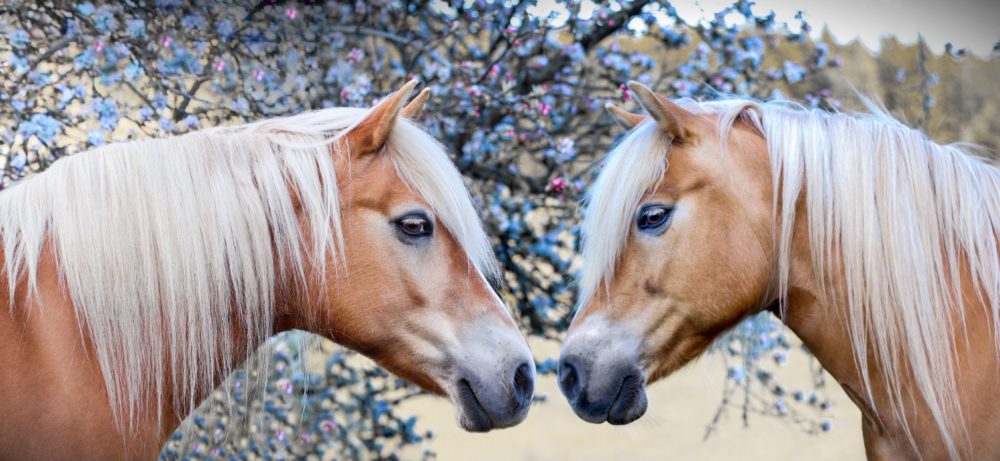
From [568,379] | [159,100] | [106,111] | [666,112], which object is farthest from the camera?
[159,100]

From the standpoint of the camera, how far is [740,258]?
240 centimetres

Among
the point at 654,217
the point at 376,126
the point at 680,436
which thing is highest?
the point at 376,126

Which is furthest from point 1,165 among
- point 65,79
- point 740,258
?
point 740,258

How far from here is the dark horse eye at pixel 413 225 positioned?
7.61 feet

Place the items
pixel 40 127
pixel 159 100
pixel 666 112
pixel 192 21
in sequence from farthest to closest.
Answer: pixel 192 21 < pixel 159 100 < pixel 40 127 < pixel 666 112

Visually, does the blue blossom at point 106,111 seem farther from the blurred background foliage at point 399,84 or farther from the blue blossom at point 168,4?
the blue blossom at point 168,4

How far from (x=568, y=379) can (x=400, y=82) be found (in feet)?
7.76

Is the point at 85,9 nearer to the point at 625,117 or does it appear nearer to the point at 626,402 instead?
the point at 625,117

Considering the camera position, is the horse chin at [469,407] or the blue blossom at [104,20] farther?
the blue blossom at [104,20]

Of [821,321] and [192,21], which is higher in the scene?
[192,21]

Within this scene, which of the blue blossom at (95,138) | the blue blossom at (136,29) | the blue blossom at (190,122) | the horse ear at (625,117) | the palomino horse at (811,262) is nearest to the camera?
the palomino horse at (811,262)

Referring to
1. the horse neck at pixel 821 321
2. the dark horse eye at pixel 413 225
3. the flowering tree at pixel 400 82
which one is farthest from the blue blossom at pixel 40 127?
the horse neck at pixel 821 321

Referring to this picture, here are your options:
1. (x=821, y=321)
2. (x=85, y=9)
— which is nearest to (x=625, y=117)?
(x=821, y=321)

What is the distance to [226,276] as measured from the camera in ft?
7.29
